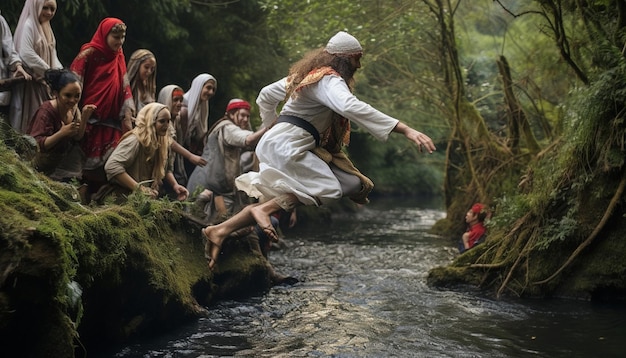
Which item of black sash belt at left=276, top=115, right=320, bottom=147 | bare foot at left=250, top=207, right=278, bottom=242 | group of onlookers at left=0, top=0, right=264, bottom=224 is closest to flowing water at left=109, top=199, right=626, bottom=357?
bare foot at left=250, top=207, right=278, bottom=242

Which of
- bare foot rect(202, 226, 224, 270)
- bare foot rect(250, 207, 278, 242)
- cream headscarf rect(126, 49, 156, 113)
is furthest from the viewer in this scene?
cream headscarf rect(126, 49, 156, 113)

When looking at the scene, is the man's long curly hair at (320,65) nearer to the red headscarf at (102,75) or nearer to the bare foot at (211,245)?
the bare foot at (211,245)

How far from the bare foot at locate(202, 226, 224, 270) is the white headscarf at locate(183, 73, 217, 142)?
3198 mm

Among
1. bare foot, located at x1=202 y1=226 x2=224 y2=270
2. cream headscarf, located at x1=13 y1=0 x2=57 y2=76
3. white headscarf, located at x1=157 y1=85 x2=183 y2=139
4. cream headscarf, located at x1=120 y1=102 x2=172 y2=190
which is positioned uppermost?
cream headscarf, located at x1=13 y1=0 x2=57 y2=76

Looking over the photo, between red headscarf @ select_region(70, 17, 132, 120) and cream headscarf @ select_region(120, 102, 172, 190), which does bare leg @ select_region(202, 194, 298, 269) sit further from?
red headscarf @ select_region(70, 17, 132, 120)

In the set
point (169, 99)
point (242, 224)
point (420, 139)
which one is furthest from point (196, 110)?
point (420, 139)

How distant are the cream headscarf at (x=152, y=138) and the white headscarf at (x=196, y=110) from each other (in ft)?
7.55

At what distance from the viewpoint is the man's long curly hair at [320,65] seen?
7.33 meters

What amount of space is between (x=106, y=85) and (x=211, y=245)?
2.29 m

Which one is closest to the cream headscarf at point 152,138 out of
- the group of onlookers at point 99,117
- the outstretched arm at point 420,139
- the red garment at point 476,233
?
the group of onlookers at point 99,117

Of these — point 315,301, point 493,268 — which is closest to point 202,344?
point 315,301

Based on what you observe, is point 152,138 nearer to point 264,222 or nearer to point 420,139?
point 264,222

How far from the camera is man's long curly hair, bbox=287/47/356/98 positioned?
24.0ft

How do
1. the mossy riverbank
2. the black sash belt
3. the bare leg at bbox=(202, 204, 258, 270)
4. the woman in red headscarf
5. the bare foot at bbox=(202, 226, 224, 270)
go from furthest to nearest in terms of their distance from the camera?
the woman in red headscarf → the bare foot at bbox=(202, 226, 224, 270) → the bare leg at bbox=(202, 204, 258, 270) → the black sash belt → the mossy riverbank
